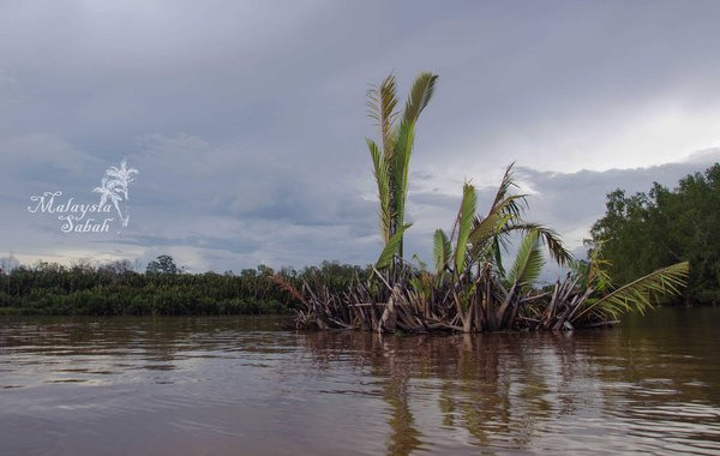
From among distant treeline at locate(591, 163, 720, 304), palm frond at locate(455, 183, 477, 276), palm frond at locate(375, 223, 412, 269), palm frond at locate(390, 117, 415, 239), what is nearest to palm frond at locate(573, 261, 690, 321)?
palm frond at locate(455, 183, 477, 276)

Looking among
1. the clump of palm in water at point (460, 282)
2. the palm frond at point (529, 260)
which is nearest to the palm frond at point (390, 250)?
the clump of palm in water at point (460, 282)

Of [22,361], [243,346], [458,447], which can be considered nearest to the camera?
[458,447]

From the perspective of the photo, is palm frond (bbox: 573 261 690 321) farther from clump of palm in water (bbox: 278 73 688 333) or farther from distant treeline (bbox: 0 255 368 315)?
distant treeline (bbox: 0 255 368 315)

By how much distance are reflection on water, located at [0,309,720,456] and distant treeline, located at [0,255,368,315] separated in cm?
2037

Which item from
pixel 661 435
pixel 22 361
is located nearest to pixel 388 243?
pixel 22 361

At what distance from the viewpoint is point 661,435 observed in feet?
8.95

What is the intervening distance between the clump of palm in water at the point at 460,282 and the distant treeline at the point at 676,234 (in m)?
33.5

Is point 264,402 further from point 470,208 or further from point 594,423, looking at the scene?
point 470,208

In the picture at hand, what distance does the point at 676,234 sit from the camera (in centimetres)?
4422

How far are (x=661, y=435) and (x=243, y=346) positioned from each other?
6.82 meters

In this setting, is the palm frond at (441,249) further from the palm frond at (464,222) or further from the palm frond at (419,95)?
the palm frond at (419,95)

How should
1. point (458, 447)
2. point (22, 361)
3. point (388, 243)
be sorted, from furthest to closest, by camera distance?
point (388, 243) < point (22, 361) < point (458, 447)

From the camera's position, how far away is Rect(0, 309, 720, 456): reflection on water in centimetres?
268

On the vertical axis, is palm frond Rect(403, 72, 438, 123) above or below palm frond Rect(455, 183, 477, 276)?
above
